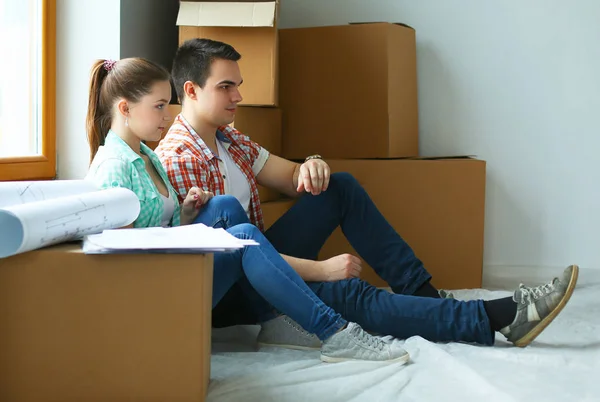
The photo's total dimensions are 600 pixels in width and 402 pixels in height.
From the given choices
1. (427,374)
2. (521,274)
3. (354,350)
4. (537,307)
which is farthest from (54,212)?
(521,274)

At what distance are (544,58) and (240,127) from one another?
47.0 inches

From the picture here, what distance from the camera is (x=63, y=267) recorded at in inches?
48.6

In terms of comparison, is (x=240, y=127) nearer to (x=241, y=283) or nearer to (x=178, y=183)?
(x=178, y=183)

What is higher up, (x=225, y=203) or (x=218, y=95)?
(x=218, y=95)

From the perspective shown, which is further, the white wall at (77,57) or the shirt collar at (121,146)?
the white wall at (77,57)

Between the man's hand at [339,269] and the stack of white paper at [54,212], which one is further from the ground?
the stack of white paper at [54,212]

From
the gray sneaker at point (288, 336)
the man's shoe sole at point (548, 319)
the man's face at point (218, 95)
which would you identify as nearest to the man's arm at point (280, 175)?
the man's face at point (218, 95)

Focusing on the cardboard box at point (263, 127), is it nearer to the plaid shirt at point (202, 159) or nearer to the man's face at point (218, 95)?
the plaid shirt at point (202, 159)

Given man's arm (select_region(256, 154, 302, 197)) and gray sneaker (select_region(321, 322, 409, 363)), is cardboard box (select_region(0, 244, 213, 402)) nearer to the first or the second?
gray sneaker (select_region(321, 322, 409, 363))

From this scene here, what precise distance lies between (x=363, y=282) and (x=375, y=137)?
0.92 meters

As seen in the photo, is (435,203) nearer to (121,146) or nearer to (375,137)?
(375,137)

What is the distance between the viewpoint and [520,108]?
9.09ft

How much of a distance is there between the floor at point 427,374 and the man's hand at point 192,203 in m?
0.31

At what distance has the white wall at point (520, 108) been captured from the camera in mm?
2734
